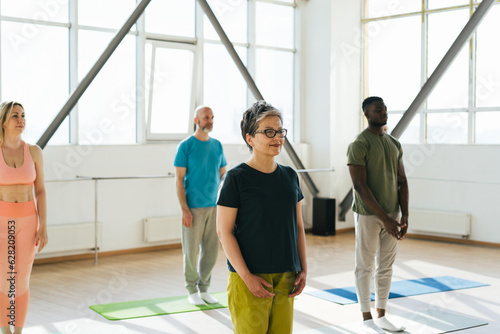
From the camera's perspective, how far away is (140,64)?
8367 millimetres

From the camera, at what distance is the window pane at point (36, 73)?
732 centimetres

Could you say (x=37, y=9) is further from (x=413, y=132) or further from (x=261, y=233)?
(x=261, y=233)

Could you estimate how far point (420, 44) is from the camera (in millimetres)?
9719

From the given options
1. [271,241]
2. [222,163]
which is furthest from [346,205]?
[271,241]

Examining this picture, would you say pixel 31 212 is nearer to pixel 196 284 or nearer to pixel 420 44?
pixel 196 284

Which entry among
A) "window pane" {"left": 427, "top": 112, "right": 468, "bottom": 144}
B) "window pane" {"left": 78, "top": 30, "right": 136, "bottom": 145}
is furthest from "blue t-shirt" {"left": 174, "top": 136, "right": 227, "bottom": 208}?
"window pane" {"left": 427, "top": 112, "right": 468, "bottom": 144}

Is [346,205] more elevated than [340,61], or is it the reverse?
[340,61]

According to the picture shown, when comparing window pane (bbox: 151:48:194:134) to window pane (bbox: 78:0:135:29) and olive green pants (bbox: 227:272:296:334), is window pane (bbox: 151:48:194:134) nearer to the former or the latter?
window pane (bbox: 78:0:135:29)

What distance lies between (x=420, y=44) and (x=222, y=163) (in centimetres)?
523

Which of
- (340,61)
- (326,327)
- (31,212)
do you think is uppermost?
(340,61)

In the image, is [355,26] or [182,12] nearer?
[182,12]

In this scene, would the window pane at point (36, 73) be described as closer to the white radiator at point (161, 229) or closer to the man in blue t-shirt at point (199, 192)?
the white radiator at point (161, 229)

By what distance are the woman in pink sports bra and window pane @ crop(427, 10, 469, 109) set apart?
6921 millimetres

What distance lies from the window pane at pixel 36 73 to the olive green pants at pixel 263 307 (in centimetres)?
524
